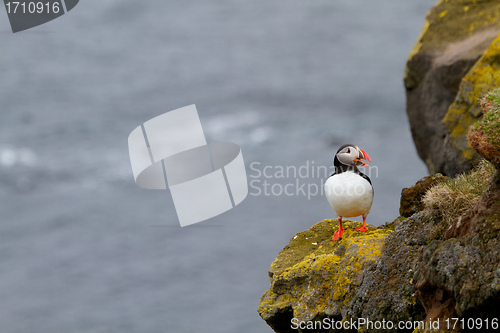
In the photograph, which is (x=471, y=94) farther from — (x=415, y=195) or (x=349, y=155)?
(x=415, y=195)

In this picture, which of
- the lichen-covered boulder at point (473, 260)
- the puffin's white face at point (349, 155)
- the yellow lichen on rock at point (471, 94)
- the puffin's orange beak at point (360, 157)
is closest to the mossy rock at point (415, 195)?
the puffin's orange beak at point (360, 157)

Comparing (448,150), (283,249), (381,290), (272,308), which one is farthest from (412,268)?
(448,150)

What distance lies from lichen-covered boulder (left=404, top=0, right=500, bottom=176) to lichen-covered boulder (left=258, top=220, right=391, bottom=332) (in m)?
6.46

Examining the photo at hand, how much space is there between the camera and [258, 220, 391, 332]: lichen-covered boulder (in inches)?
448

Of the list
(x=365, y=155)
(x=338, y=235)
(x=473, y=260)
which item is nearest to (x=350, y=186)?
(x=365, y=155)

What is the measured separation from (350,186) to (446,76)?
8.97m

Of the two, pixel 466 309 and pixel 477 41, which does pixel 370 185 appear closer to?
pixel 466 309

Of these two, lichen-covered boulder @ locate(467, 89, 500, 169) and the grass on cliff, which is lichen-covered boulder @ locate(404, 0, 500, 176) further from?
lichen-covered boulder @ locate(467, 89, 500, 169)

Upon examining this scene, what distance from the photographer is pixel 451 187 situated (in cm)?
1084

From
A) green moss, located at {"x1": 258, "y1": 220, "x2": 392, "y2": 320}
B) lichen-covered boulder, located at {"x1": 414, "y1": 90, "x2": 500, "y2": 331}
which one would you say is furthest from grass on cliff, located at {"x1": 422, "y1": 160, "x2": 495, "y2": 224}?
green moss, located at {"x1": 258, "y1": 220, "x2": 392, "y2": 320}

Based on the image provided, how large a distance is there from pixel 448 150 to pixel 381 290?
968cm

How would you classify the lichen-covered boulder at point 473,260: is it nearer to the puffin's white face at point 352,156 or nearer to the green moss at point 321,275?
the green moss at point 321,275

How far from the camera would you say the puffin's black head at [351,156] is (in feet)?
42.8

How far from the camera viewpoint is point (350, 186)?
12906 mm
